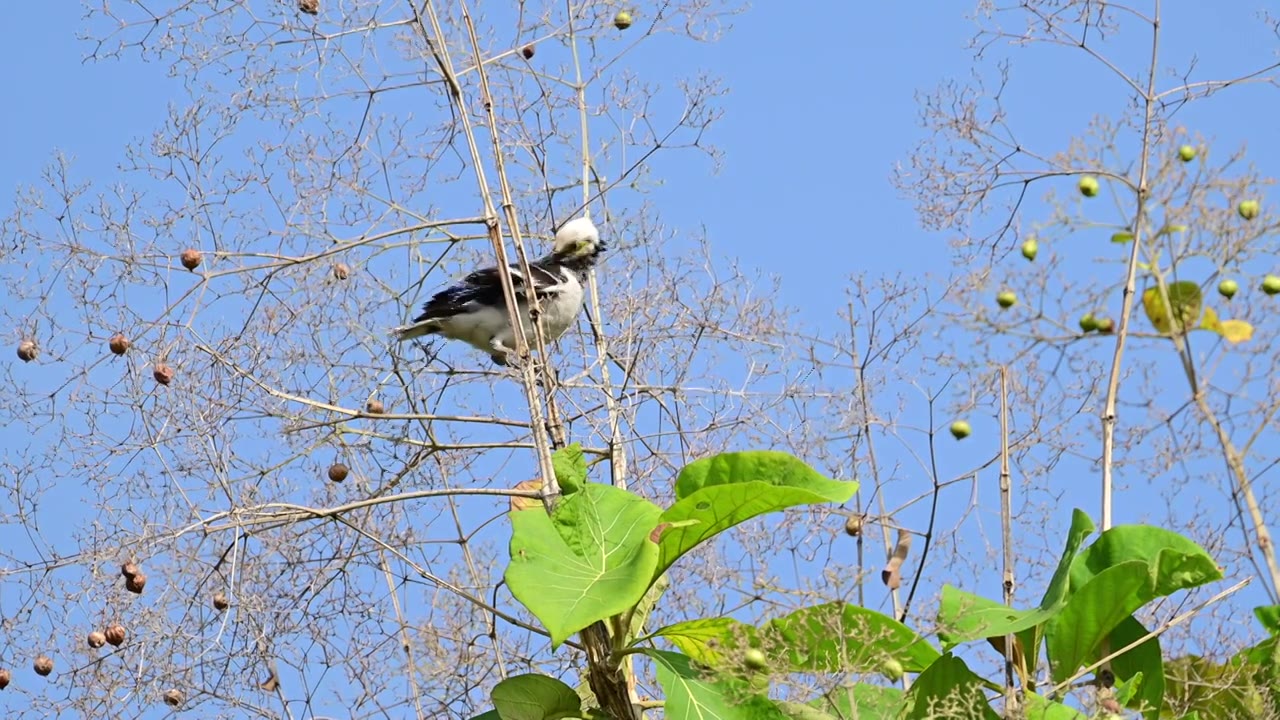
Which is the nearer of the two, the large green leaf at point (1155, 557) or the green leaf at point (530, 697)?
the green leaf at point (530, 697)

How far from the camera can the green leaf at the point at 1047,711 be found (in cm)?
290

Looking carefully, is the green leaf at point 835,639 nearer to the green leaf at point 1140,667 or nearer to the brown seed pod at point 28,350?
the green leaf at point 1140,667

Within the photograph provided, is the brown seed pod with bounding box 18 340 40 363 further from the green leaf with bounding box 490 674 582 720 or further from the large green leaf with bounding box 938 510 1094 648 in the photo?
the large green leaf with bounding box 938 510 1094 648

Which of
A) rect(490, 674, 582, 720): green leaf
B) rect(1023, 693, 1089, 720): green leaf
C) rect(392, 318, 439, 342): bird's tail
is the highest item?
rect(392, 318, 439, 342): bird's tail

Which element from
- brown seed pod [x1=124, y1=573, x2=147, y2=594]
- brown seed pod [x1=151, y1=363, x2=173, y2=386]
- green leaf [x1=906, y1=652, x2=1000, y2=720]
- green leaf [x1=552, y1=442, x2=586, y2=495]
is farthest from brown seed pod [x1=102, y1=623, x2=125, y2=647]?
green leaf [x1=906, y1=652, x2=1000, y2=720]

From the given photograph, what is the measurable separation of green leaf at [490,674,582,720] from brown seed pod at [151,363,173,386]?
1.10 m

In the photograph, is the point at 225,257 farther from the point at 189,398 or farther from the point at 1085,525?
the point at 1085,525

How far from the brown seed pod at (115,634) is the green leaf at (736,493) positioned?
4.17 ft

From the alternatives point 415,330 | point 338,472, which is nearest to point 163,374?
point 338,472

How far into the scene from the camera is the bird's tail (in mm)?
4094

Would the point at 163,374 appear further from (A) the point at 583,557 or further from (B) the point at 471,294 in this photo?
(B) the point at 471,294

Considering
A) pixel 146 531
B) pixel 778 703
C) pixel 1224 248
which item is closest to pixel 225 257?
pixel 146 531

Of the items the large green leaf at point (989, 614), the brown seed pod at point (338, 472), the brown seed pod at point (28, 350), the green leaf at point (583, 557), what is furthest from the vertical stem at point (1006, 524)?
the brown seed pod at point (28, 350)

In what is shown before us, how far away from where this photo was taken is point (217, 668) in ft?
12.0
